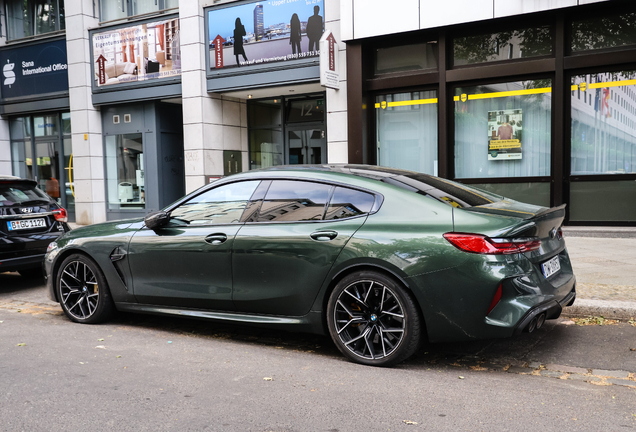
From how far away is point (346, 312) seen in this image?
167 inches

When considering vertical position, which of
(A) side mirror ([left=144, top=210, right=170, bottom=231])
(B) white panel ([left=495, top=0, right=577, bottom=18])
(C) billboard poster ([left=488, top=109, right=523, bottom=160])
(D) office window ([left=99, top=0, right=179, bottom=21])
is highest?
(D) office window ([left=99, top=0, right=179, bottom=21])

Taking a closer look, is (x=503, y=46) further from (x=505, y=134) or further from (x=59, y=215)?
(x=59, y=215)

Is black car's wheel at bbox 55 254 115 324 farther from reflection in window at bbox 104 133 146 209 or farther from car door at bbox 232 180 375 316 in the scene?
reflection in window at bbox 104 133 146 209

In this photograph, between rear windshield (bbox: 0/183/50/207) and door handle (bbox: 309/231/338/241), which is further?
rear windshield (bbox: 0/183/50/207)

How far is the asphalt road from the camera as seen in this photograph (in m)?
3.26

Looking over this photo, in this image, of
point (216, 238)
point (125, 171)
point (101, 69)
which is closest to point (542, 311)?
point (216, 238)

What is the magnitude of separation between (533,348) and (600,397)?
1.06 metres

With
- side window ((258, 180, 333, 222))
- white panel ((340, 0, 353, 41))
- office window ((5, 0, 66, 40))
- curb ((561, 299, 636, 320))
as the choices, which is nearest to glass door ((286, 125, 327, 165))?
white panel ((340, 0, 353, 41))

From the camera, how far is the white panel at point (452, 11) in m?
10.9

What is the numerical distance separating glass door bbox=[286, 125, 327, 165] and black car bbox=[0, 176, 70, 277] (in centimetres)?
746

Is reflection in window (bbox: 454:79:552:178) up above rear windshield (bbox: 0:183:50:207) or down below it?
above

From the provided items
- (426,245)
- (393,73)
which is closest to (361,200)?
(426,245)

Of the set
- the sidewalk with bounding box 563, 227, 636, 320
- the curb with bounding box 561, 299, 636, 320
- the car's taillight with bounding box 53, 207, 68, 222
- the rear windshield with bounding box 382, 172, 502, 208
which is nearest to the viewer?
the rear windshield with bounding box 382, 172, 502, 208

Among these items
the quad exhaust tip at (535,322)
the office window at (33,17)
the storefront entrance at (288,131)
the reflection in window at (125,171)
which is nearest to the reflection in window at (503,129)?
the storefront entrance at (288,131)
